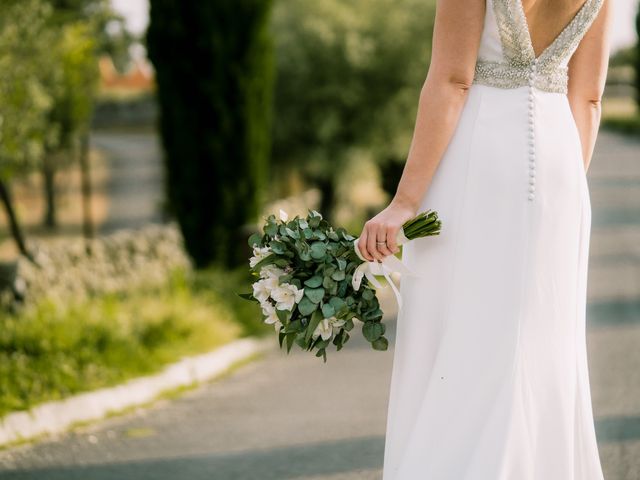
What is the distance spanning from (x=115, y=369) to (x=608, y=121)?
45.5 m

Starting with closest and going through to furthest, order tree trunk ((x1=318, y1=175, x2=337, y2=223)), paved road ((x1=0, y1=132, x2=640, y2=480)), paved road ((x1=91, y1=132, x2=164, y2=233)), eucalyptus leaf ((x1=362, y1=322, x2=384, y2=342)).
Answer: eucalyptus leaf ((x1=362, y1=322, x2=384, y2=342))
paved road ((x1=0, y1=132, x2=640, y2=480))
tree trunk ((x1=318, y1=175, x2=337, y2=223))
paved road ((x1=91, y1=132, x2=164, y2=233))

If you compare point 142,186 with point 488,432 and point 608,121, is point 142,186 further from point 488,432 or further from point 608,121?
point 608,121

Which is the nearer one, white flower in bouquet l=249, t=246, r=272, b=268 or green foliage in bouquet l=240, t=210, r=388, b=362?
green foliage in bouquet l=240, t=210, r=388, b=362

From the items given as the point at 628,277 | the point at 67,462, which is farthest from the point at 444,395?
the point at 628,277

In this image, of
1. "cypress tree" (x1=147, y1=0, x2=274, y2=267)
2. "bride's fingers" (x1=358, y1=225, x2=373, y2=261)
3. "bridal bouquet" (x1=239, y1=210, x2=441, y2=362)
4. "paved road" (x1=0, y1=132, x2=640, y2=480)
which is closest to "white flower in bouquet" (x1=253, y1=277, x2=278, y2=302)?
"bridal bouquet" (x1=239, y1=210, x2=441, y2=362)

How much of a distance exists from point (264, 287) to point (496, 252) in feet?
2.60

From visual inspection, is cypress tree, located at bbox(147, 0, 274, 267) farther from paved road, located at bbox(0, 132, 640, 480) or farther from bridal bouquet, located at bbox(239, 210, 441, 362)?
bridal bouquet, located at bbox(239, 210, 441, 362)

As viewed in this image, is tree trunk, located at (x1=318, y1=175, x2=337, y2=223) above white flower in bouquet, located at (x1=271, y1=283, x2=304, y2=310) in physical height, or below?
below

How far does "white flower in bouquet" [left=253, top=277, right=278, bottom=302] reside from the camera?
3295 millimetres

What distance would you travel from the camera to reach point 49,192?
2017cm

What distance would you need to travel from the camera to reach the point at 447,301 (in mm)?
3182

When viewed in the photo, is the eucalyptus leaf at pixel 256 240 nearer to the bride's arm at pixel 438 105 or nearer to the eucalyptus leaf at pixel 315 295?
the eucalyptus leaf at pixel 315 295

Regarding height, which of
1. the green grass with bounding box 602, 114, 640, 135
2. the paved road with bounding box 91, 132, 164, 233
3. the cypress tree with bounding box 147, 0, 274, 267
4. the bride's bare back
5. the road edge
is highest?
the bride's bare back

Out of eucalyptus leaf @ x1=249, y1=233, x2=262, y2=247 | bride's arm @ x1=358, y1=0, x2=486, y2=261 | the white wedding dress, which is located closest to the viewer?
bride's arm @ x1=358, y1=0, x2=486, y2=261
